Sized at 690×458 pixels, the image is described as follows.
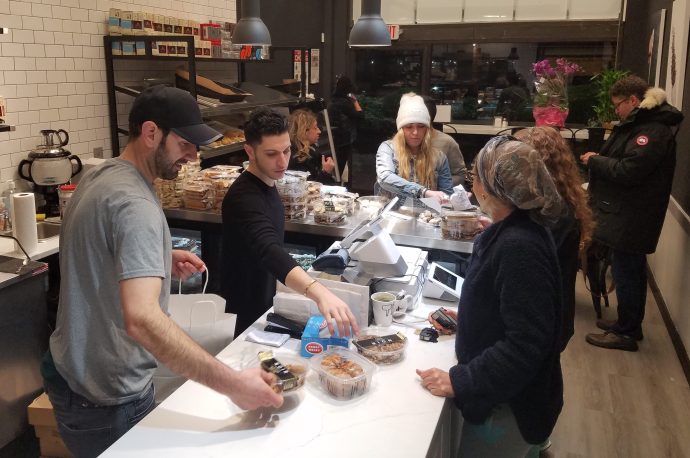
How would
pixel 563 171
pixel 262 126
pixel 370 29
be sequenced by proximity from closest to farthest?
pixel 563 171, pixel 262 126, pixel 370 29

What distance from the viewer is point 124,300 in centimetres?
143

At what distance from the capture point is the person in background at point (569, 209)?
2135 mm

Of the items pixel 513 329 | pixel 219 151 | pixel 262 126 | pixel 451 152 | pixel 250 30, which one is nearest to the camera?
pixel 513 329

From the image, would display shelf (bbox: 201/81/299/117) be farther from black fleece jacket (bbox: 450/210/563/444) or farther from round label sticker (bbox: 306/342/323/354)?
black fleece jacket (bbox: 450/210/563/444)

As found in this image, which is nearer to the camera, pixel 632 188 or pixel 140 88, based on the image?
pixel 632 188

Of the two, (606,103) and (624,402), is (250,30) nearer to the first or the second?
(606,103)

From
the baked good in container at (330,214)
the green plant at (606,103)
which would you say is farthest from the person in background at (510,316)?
the green plant at (606,103)

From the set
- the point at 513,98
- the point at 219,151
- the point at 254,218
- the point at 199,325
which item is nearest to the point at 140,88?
the point at 219,151

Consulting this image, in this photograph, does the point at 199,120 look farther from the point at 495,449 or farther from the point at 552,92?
the point at 552,92

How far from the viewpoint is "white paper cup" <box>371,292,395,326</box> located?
7.02ft

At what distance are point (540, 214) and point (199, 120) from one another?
97 centimetres

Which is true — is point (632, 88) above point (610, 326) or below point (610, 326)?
above

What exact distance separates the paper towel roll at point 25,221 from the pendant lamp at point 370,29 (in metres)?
2.58

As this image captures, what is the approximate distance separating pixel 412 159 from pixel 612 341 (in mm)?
1875
